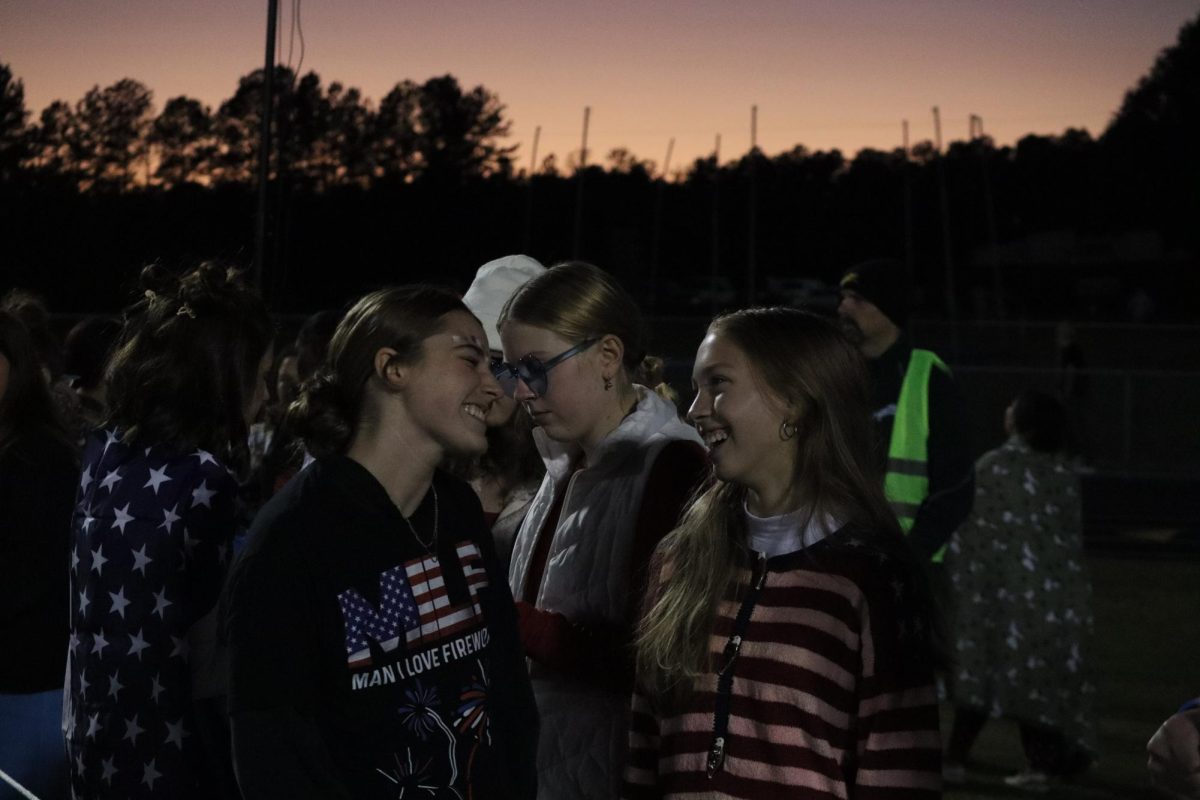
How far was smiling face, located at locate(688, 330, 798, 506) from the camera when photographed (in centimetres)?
276

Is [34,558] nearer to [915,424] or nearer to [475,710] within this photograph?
[475,710]

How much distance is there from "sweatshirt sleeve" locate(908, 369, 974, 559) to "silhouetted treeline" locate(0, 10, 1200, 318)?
2.09 m

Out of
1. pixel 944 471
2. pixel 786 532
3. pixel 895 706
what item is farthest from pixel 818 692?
pixel 944 471

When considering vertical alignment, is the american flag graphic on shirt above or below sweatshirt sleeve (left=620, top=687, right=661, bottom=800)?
above

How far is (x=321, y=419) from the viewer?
2559mm

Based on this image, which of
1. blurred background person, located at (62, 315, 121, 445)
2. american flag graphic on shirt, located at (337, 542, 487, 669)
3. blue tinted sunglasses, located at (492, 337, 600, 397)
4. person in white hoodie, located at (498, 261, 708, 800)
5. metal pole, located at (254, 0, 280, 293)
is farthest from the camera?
metal pole, located at (254, 0, 280, 293)

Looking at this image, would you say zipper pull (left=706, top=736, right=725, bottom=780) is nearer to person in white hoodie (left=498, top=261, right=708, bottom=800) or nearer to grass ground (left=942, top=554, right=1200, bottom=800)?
person in white hoodie (left=498, top=261, right=708, bottom=800)

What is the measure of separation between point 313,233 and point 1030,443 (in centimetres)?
1849

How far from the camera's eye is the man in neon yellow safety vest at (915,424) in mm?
5367

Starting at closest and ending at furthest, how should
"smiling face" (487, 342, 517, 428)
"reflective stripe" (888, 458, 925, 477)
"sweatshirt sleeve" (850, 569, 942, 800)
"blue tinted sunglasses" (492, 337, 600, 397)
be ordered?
"sweatshirt sleeve" (850, 569, 942, 800)
"blue tinted sunglasses" (492, 337, 600, 397)
"smiling face" (487, 342, 517, 428)
"reflective stripe" (888, 458, 925, 477)

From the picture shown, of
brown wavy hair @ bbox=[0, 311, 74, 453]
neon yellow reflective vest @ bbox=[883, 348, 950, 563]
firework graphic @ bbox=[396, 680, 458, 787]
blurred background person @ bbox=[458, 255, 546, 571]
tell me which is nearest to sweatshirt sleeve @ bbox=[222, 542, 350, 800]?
firework graphic @ bbox=[396, 680, 458, 787]

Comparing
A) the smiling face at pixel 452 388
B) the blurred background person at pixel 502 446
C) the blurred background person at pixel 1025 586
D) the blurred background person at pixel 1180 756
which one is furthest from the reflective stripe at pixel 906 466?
the blurred background person at pixel 1180 756

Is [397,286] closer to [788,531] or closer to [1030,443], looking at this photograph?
[788,531]

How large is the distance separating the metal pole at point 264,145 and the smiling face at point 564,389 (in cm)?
222
